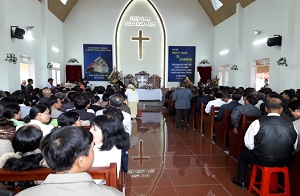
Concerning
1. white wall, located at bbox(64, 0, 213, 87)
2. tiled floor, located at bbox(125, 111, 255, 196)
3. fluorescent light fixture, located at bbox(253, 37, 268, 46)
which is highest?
white wall, located at bbox(64, 0, 213, 87)

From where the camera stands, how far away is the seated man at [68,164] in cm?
111

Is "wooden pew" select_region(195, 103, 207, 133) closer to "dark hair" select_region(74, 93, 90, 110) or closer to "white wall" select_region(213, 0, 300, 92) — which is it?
"white wall" select_region(213, 0, 300, 92)

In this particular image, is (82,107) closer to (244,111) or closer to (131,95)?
(244,111)

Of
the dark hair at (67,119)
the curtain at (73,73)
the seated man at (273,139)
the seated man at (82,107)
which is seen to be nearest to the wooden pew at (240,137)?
the seated man at (273,139)

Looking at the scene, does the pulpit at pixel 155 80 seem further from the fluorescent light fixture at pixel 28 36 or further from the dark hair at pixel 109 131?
the dark hair at pixel 109 131

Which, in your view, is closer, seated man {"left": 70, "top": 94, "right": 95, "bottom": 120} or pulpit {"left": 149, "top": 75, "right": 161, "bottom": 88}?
seated man {"left": 70, "top": 94, "right": 95, "bottom": 120}

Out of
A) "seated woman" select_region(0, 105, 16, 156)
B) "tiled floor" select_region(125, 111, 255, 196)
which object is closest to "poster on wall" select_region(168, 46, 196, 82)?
"tiled floor" select_region(125, 111, 255, 196)

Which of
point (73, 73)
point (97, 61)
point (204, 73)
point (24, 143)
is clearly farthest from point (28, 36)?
point (204, 73)

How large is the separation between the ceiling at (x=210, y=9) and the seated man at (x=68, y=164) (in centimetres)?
1076

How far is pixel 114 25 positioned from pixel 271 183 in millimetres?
12379

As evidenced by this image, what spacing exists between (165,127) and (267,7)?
17.8 ft

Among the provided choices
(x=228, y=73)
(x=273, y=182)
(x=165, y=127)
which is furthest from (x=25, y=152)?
(x=228, y=73)

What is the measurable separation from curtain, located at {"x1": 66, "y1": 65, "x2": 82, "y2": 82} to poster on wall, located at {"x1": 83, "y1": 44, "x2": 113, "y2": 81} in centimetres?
40

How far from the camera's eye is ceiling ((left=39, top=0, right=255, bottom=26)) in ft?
37.8
